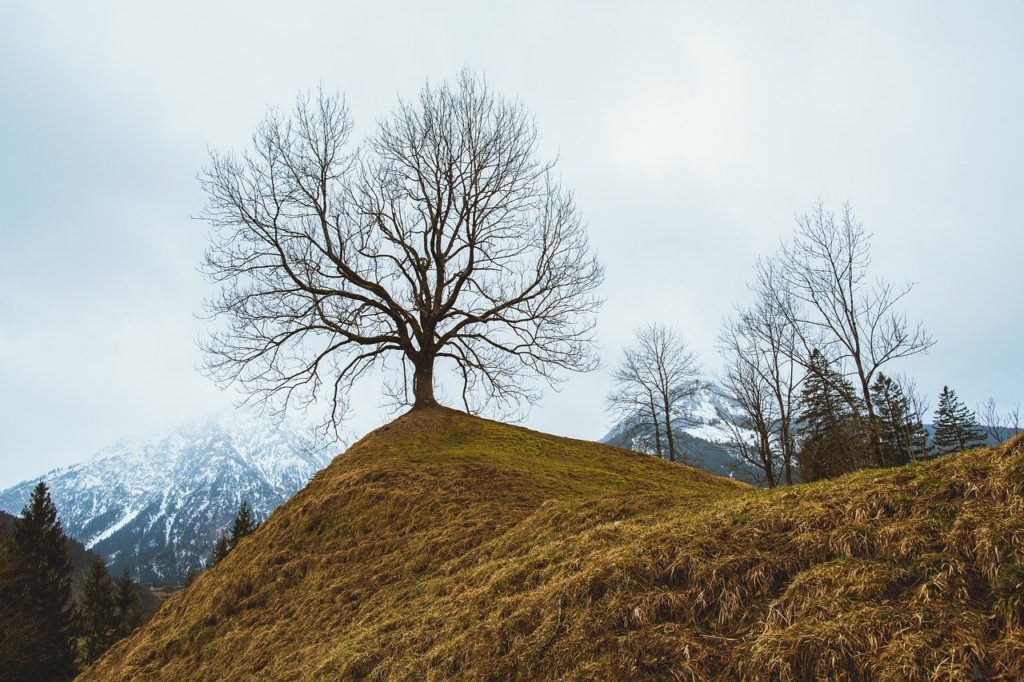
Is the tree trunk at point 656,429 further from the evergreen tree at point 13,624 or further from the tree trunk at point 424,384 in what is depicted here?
the evergreen tree at point 13,624

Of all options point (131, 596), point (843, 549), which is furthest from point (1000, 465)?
point (131, 596)

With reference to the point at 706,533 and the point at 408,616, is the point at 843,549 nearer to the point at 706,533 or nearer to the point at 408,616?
the point at 706,533

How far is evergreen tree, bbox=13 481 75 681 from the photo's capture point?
103 ft

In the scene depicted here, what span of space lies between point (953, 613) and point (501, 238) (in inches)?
614

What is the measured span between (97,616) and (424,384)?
5084cm

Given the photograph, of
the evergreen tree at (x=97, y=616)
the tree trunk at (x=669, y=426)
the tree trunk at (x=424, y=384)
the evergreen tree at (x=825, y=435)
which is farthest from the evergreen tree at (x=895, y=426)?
the evergreen tree at (x=97, y=616)

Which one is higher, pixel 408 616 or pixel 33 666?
pixel 408 616

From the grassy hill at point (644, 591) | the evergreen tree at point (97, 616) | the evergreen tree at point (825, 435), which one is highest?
the evergreen tree at point (825, 435)

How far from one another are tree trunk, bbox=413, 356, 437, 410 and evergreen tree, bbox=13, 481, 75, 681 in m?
29.2

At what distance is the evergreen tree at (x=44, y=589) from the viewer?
31.4m

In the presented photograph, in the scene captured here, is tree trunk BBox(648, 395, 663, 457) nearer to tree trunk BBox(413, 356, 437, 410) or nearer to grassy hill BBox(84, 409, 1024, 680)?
tree trunk BBox(413, 356, 437, 410)

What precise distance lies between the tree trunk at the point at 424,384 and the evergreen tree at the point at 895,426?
18.4 m

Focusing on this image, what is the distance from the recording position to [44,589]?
35062mm

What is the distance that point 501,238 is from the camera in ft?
58.0
